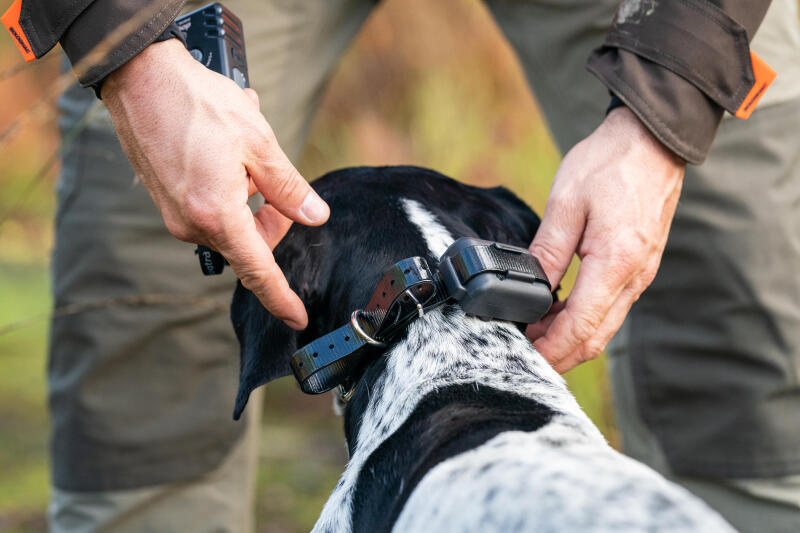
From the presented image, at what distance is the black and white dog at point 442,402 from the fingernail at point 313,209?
116 millimetres

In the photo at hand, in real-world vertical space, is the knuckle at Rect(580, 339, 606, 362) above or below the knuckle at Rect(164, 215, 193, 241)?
below

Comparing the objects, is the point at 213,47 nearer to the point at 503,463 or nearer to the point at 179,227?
the point at 179,227

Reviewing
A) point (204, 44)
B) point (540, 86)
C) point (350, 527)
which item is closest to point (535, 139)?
point (540, 86)

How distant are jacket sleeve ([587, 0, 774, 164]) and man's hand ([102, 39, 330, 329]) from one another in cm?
81

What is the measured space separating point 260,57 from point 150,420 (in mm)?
1175

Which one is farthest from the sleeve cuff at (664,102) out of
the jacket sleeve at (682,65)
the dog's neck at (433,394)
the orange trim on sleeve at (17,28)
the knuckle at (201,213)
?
the orange trim on sleeve at (17,28)

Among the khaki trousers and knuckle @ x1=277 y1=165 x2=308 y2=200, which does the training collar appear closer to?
knuckle @ x1=277 y1=165 x2=308 y2=200

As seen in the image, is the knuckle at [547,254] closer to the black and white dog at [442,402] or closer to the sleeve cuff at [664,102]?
the black and white dog at [442,402]

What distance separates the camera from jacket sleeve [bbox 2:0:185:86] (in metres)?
1.73

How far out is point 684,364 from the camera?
257cm

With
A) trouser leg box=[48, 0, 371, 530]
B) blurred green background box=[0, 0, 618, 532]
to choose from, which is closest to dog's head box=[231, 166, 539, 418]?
trouser leg box=[48, 0, 371, 530]

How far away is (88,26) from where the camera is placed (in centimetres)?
182

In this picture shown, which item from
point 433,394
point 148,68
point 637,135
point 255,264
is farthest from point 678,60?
point 148,68

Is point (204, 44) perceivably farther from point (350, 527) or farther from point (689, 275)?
point (689, 275)
